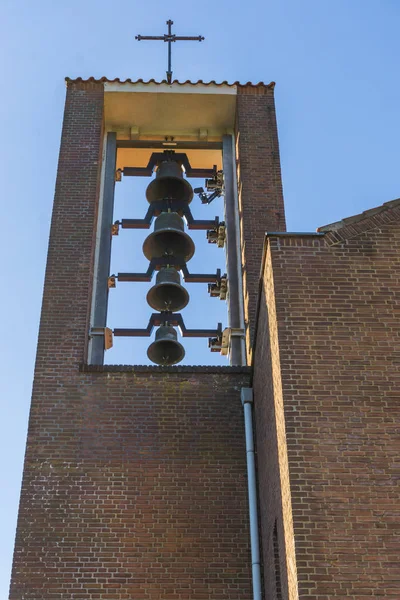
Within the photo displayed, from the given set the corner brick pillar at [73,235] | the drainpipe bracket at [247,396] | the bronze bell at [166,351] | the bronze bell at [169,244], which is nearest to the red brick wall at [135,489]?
the drainpipe bracket at [247,396]

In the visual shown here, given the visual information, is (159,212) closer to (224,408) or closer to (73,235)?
(73,235)

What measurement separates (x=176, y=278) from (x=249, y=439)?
2991 millimetres

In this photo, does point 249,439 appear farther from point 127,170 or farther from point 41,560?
point 127,170

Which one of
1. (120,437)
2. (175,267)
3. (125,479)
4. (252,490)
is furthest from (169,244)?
(252,490)

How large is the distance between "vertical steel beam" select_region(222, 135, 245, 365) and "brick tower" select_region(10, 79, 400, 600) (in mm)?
30

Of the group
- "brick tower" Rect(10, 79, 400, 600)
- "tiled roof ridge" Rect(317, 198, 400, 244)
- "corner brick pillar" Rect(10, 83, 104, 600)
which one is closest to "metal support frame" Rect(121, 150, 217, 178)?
"brick tower" Rect(10, 79, 400, 600)

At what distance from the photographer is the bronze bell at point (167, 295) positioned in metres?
12.5

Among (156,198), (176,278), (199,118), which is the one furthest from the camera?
(199,118)

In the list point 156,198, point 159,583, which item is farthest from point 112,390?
point 156,198

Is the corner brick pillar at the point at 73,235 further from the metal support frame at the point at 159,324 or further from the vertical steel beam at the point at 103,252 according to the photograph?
the metal support frame at the point at 159,324

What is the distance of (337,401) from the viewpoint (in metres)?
7.78

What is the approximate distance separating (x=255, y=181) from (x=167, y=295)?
7.75ft

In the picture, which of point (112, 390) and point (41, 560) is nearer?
point (41, 560)

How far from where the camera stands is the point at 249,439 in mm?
10547
